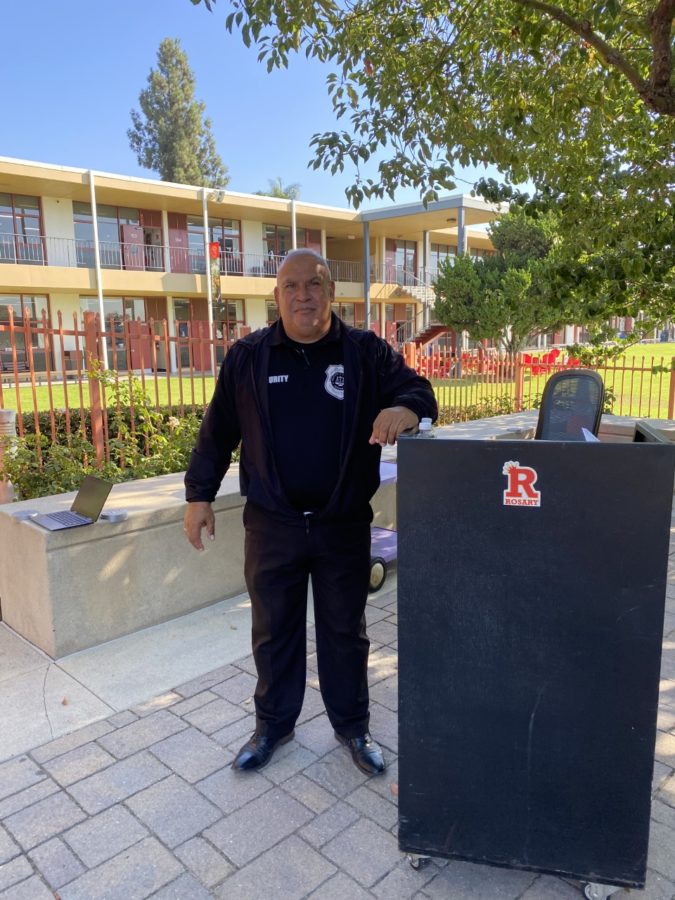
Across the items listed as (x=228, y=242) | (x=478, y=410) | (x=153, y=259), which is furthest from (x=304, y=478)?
(x=228, y=242)

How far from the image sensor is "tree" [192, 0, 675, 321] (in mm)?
5078

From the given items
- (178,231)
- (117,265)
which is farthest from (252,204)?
(117,265)

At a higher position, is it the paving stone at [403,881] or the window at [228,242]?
the window at [228,242]

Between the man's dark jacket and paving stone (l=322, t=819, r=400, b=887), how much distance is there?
1084 millimetres

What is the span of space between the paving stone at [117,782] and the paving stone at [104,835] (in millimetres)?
62

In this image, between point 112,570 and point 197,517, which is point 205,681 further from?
point 197,517

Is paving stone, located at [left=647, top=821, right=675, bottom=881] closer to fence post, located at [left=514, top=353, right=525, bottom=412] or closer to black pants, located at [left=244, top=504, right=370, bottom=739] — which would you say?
black pants, located at [left=244, top=504, right=370, bottom=739]

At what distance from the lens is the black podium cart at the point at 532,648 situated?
5.56 ft

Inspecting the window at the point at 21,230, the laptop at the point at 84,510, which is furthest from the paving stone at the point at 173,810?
the window at the point at 21,230

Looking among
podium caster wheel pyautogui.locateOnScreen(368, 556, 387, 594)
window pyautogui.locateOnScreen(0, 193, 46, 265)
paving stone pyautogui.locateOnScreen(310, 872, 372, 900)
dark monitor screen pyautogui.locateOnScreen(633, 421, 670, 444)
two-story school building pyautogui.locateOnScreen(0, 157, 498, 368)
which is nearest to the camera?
dark monitor screen pyautogui.locateOnScreen(633, 421, 670, 444)

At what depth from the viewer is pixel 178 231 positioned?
26.6 meters

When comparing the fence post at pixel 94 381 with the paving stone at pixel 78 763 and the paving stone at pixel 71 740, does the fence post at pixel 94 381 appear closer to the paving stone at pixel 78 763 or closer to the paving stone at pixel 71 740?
the paving stone at pixel 71 740

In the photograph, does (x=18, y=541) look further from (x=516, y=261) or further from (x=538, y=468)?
(x=516, y=261)

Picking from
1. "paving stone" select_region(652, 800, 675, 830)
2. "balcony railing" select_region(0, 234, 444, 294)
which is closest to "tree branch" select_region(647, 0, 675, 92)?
"paving stone" select_region(652, 800, 675, 830)
